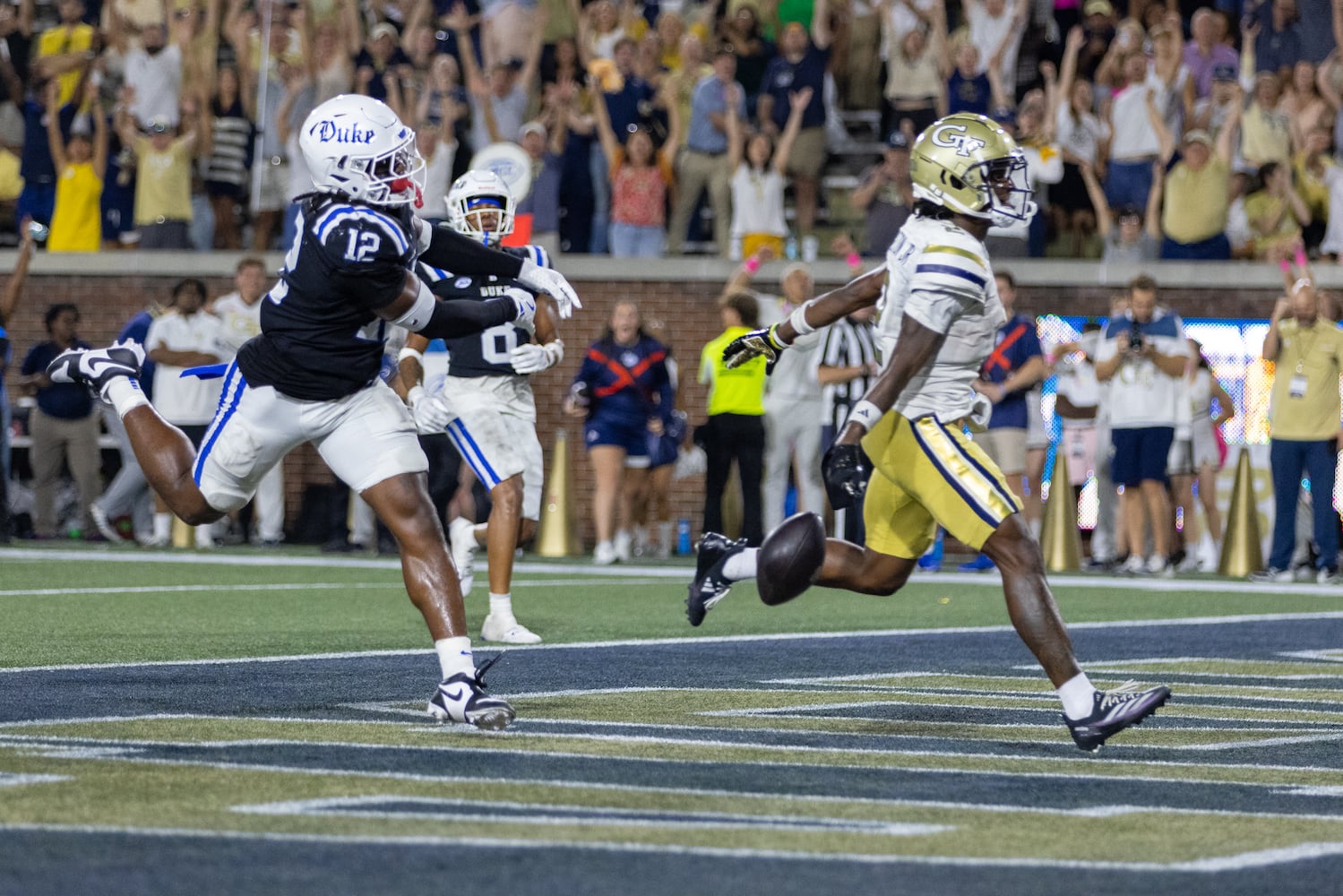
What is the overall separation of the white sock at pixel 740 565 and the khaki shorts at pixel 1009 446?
402 inches

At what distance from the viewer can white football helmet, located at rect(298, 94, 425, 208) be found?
23.8ft

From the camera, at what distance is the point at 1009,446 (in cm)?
1792

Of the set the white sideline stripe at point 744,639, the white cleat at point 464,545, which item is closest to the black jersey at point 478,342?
the white cleat at point 464,545

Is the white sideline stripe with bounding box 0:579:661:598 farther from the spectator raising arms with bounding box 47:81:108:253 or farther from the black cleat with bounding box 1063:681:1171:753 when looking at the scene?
the spectator raising arms with bounding box 47:81:108:253

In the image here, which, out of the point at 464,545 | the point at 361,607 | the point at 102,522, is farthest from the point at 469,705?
the point at 102,522

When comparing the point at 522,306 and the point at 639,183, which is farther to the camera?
the point at 639,183

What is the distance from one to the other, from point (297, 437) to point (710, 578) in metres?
1.56

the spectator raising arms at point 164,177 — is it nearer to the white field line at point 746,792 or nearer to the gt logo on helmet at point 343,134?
the gt logo on helmet at point 343,134

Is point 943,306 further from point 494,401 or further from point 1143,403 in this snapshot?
point 1143,403

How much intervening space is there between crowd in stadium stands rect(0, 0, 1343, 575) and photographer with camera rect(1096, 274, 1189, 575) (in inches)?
1.1

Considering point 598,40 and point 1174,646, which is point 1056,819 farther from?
point 598,40

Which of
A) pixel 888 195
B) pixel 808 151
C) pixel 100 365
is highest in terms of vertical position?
pixel 808 151

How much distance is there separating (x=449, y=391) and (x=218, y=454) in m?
3.53

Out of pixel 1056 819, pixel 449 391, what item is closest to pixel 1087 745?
pixel 1056 819
